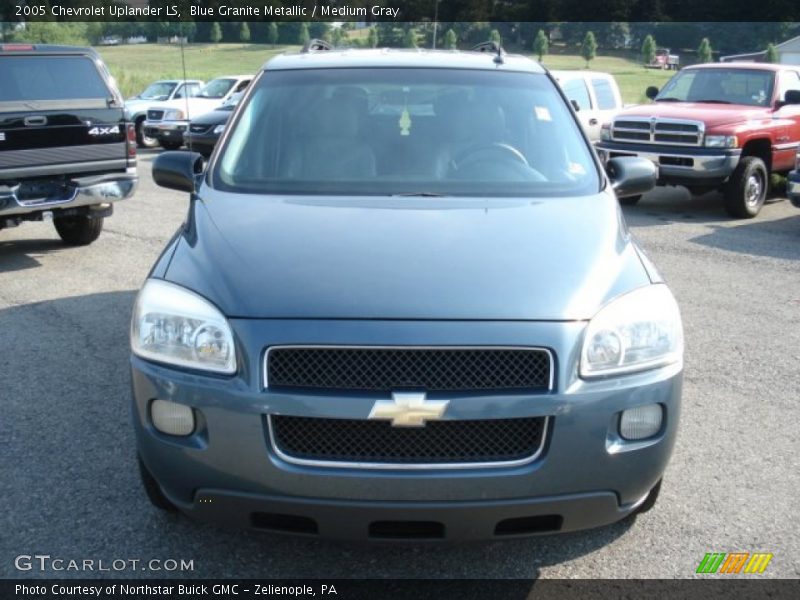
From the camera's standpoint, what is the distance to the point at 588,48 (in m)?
37.0

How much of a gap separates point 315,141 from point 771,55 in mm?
34281

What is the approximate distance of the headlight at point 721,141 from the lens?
11656mm

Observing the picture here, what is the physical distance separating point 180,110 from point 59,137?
14132mm

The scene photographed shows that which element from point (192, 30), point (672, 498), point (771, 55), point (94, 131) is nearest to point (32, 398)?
point (672, 498)

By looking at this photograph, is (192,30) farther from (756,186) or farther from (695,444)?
(695,444)

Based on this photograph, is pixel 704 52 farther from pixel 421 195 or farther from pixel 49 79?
pixel 421 195

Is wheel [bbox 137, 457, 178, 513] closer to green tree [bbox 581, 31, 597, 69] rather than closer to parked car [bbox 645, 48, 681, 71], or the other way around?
green tree [bbox 581, 31, 597, 69]

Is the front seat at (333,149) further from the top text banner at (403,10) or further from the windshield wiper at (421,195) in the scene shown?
the top text banner at (403,10)

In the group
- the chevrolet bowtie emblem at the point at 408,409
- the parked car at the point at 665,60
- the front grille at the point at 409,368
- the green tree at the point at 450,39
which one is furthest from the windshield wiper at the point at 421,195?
the parked car at the point at 665,60

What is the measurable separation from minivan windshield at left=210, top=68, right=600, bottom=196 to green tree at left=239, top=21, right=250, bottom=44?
124ft

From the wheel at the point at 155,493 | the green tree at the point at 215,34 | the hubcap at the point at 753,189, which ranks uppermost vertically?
the wheel at the point at 155,493

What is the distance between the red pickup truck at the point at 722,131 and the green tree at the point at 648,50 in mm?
24256

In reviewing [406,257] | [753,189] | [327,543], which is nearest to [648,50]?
[753,189]

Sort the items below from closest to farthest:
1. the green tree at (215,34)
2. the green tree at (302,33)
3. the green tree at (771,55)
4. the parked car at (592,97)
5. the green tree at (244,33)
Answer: the parked car at (592,97), the green tree at (771,55), the green tree at (302,33), the green tree at (215,34), the green tree at (244,33)
